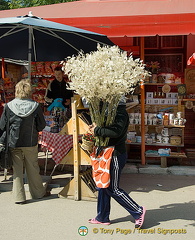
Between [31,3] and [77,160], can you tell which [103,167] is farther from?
[31,3]

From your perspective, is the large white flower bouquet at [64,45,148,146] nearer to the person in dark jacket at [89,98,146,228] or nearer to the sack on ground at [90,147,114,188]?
the person in dark jacket at [89,98,146,228]

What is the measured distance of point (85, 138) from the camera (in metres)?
3.97

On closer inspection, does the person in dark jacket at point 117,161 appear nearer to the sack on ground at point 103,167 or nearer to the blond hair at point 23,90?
the sack on ground at point 103,167

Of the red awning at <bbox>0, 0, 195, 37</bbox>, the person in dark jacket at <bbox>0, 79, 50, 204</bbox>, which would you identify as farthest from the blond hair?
the red awning at <bbox>0, 0, 195, 37</bbox>

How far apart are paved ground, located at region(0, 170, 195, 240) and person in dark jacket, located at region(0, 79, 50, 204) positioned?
1.22ft

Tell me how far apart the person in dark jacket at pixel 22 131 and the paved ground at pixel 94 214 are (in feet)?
1.22

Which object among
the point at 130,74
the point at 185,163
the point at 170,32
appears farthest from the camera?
the point at 185,163

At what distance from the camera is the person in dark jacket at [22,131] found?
450cm

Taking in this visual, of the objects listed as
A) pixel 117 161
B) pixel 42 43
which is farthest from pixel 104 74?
pixel 42 43

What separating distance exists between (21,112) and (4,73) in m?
4.00

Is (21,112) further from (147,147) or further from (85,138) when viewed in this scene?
(147,147)

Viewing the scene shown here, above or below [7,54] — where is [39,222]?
below

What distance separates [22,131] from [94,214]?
5.06ft

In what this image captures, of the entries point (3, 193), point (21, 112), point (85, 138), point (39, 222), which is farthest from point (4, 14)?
point (39, 222)
